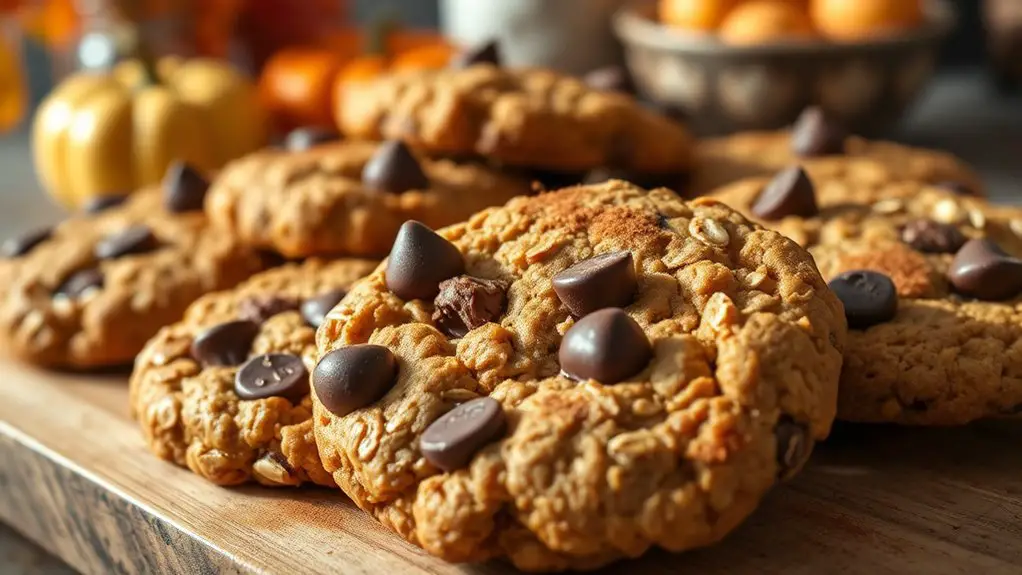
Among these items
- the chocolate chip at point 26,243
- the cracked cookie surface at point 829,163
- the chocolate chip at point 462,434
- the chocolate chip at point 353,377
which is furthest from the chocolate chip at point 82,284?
the cracked cookie surface at point 829,163

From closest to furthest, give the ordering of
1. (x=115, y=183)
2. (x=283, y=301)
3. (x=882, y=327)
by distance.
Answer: (x=882, y=327), (x=283, y=301), (x=115, y=183)

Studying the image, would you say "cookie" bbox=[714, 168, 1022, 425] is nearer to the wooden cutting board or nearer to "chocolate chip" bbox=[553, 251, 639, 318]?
the wooden cutting board

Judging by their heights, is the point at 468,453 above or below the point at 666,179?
above

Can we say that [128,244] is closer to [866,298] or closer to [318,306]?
[318,306]

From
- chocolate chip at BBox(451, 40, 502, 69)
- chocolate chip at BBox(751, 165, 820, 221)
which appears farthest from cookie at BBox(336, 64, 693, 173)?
chocolate chip at BBox(751, 165, 820, 221)

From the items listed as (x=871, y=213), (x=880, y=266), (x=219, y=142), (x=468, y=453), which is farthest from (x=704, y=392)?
(x=219, y=142)

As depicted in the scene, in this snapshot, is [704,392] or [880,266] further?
[880,266]

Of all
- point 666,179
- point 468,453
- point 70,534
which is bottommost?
point 70,534

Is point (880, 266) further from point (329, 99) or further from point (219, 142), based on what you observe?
point (329, 99)
